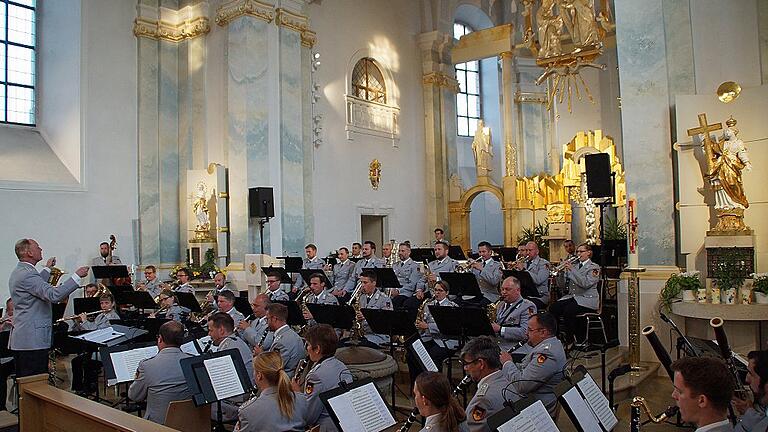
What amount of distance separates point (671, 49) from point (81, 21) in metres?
13.7

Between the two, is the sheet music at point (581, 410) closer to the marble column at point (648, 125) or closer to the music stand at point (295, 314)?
the music stand at point (295, 314)

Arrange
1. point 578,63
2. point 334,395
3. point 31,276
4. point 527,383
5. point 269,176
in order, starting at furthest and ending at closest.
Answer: point 269,176 → point 578,63 → point 31,276 → point 527,383 → point 334,395

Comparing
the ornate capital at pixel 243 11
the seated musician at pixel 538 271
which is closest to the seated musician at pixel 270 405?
the seated musician at pixel 538 271

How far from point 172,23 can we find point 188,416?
14819 millimetres

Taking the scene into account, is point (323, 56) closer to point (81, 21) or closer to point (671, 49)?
point (81, 21)

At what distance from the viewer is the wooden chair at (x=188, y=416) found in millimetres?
5559

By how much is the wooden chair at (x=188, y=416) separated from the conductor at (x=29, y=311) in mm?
2633

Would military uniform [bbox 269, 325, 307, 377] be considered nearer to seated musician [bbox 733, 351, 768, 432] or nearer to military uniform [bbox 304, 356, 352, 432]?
military uniform [bbox 304, 356, 352, 432]

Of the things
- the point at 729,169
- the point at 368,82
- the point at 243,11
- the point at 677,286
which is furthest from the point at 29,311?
the point at 368,82

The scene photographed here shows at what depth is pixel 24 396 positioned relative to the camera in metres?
5.59

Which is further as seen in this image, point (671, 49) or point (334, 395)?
point (671, 49)

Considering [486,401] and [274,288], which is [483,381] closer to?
[486,401]

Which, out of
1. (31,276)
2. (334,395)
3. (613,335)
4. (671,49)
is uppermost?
(671,49)

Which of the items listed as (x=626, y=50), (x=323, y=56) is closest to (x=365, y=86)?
(x=323, y=56)
